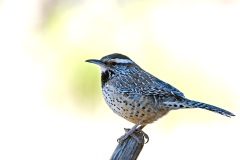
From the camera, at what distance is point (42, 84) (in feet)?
26.6

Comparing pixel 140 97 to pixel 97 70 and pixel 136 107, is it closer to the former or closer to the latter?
pixel 136 107

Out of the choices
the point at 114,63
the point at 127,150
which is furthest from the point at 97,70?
the point at 127,150

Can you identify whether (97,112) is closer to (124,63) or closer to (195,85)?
(195,85)

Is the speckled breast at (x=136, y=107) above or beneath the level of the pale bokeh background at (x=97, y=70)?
beneath

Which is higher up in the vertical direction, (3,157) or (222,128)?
(222,128)

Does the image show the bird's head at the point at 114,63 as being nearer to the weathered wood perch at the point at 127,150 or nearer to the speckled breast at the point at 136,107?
the speckled breast at the point at 136,107

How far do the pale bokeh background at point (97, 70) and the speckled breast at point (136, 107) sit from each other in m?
2.18

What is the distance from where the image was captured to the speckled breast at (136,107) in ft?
15.2

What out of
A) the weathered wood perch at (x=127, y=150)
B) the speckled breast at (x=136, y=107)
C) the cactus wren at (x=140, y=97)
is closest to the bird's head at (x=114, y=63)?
the cactus wren at (x=140, y=97)

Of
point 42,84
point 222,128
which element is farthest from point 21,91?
point 222,128

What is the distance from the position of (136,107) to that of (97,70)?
327 centimetres

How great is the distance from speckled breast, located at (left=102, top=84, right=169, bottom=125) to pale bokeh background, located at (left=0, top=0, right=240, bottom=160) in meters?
2.18

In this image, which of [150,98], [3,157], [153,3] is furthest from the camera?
[153,3]

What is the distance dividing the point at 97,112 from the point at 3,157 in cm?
98
